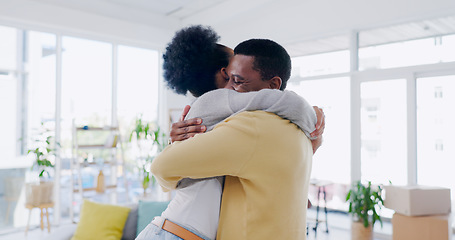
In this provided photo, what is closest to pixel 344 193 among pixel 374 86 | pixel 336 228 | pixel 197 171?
pixel 336 228

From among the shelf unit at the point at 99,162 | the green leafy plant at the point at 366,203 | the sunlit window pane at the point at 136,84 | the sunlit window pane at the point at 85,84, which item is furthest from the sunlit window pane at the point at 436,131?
the sunlit window pane at the point at 85,84

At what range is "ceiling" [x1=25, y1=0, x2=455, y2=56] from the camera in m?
4.03

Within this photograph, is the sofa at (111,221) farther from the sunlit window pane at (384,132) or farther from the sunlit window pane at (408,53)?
the sunlit window pane at (408,53)

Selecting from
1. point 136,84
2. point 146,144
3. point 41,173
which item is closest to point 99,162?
point 41,173

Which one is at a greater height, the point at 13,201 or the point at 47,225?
the point at 13,201

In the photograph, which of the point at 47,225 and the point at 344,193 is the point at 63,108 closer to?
the point at 47,225

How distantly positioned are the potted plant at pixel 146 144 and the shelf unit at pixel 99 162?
305mm

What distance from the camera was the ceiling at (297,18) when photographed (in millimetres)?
4027

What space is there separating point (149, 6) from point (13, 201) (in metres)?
3.47

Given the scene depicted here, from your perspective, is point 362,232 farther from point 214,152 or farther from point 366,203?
point 214,152

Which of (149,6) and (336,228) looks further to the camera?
(149,6)

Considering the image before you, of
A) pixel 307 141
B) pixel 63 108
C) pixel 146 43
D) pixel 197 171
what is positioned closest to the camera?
pixel 197 171

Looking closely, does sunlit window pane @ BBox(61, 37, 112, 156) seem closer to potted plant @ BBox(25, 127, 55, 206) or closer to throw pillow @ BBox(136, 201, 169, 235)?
potted plant @ BBox(25, 127, 55, 206)

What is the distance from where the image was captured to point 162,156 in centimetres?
82
